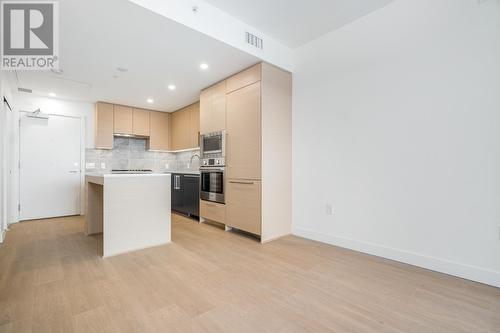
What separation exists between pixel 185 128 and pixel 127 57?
234 cm

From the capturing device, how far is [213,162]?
379 cm

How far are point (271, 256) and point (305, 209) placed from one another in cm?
95

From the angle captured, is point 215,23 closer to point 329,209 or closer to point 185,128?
point 329,209

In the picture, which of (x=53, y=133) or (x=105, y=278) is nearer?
(x=105, y=278)

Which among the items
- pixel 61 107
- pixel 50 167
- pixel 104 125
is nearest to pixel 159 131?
pixel 104 125

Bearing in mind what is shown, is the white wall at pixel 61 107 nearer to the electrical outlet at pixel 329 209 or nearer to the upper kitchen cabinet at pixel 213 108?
the upper kitchen cabinet at pixel 213 108

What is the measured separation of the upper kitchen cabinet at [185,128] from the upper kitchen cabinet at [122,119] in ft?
3.12

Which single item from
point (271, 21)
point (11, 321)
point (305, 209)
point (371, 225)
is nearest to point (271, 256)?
point (305, 209)

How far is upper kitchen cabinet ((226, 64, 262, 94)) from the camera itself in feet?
10.1

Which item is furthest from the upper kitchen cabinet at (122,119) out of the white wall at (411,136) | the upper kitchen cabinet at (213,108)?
the white wall at (411,136)

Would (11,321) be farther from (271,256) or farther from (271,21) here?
(271,21)

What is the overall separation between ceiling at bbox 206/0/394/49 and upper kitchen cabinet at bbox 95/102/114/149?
3626 millimetres

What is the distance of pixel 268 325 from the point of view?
4.65ft

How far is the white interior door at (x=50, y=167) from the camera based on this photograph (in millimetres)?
4289
